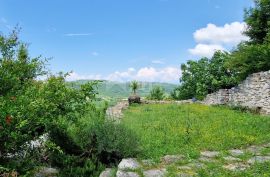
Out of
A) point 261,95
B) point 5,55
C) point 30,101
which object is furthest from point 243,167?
point 261,95

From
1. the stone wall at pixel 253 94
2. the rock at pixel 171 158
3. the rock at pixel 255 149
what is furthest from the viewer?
the stone wall at pixel 253 94

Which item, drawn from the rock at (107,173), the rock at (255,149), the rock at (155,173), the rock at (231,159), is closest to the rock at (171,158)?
the rock at (155,173)

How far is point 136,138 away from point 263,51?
14.7 meters

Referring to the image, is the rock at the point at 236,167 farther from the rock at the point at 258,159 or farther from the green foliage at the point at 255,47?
the green foliage at the point at 255,47

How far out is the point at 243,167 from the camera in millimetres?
7969

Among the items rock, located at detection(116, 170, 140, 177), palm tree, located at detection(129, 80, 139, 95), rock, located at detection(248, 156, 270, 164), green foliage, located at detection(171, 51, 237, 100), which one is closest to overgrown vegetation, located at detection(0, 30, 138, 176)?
rock, located at detection(116, 170, 140, 177)

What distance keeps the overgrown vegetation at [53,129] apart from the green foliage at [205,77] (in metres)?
24.7

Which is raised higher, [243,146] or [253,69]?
[253,69]

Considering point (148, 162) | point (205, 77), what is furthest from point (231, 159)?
point (205, 77)

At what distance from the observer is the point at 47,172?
27.5 ft

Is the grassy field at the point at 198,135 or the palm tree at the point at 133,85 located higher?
the palm tree at the point at 133,85

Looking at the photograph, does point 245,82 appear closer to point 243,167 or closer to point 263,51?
point 263,51

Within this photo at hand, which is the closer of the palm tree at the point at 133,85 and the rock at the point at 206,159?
the rock at the point at 206,159

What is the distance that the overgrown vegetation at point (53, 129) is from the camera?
676cm
